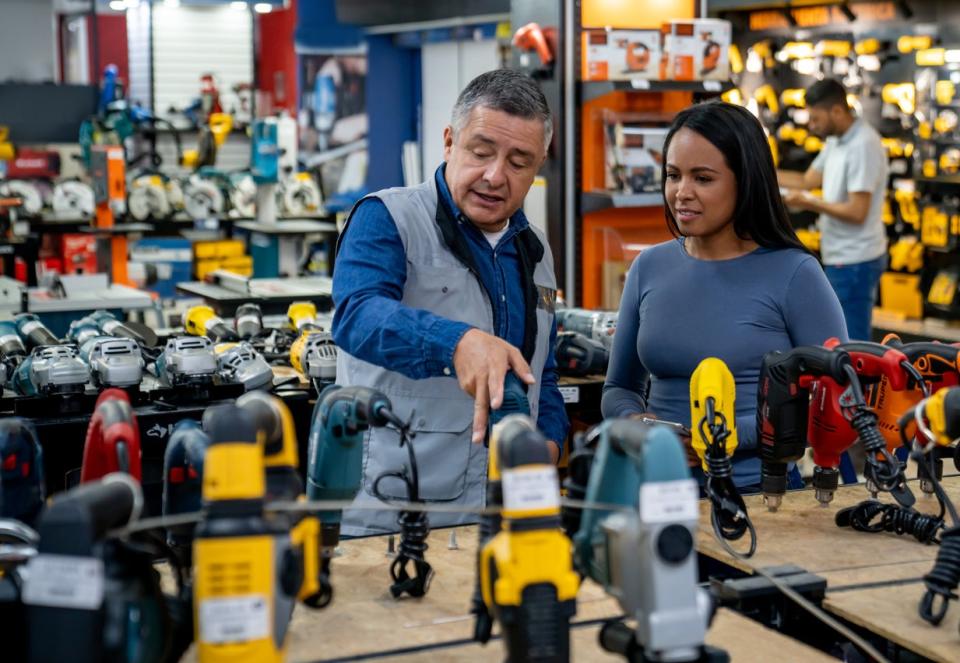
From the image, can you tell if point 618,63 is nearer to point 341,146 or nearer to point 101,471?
point 101,471

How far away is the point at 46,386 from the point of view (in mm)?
3541

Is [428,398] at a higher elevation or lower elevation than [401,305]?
lower

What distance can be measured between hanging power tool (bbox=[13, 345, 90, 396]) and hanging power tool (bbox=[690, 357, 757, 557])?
1.87 m

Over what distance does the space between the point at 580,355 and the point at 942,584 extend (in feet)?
7.79

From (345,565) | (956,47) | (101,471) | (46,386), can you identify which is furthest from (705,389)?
(956,47)

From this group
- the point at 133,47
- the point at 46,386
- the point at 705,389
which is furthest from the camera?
the point at 133,47

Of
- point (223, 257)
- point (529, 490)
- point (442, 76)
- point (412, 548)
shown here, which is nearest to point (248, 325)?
point (412, 548)

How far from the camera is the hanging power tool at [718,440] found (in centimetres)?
244

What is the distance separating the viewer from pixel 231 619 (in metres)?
1.48

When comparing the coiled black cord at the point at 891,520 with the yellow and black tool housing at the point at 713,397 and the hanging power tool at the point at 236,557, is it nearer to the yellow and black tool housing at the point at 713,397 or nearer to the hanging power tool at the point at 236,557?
the yellow and black tool housing at the point at 713,397

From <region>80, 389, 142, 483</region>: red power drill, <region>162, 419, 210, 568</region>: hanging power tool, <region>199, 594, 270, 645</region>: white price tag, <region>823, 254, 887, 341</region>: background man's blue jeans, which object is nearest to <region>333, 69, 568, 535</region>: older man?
<region>162, 419, 210, 568</region>: hanging power tool

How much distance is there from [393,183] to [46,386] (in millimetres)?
12182

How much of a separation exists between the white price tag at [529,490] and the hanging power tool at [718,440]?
917mm

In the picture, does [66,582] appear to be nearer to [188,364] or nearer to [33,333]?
[188,364]
